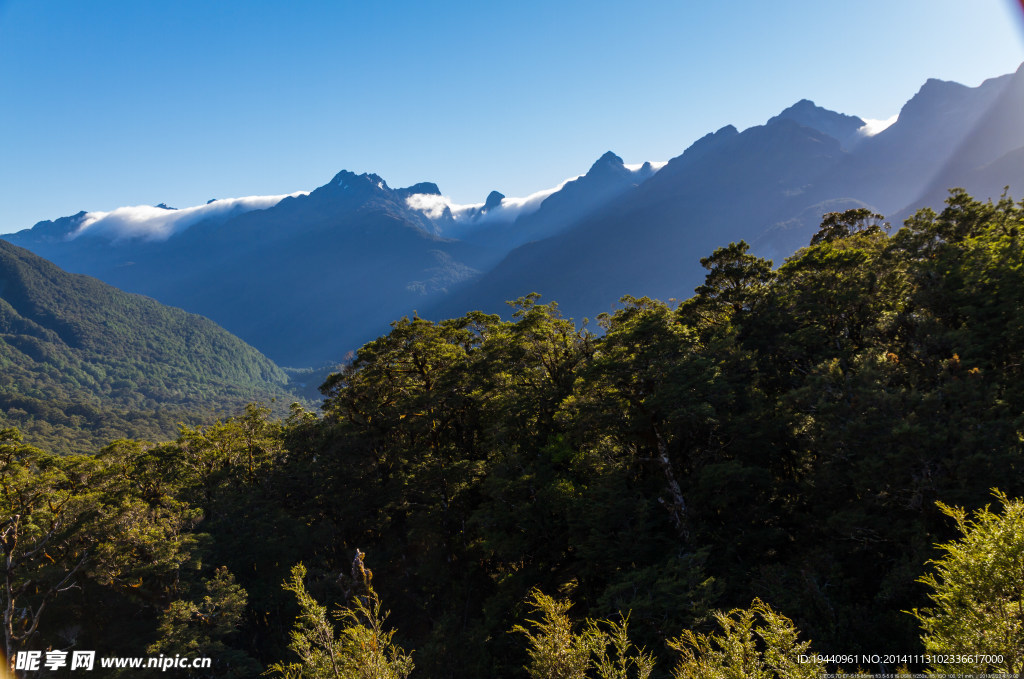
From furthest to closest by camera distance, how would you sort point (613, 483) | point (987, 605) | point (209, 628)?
point (209, 628) → point (613, 483) → point (987, 605)

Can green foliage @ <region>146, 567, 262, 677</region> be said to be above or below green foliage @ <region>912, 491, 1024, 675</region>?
below

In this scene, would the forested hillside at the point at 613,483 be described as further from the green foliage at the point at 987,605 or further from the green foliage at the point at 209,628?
the green foliage at the point at 987,605

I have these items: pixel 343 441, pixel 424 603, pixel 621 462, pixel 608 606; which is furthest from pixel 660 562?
pixel 343 441

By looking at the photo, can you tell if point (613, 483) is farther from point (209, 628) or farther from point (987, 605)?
point (209, 628)

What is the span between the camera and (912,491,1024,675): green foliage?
946cm

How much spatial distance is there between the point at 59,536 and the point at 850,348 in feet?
158

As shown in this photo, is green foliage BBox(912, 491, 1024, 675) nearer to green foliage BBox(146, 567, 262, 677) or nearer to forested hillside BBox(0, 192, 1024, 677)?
forested hillside BBox(0, 192, 1024, 677)

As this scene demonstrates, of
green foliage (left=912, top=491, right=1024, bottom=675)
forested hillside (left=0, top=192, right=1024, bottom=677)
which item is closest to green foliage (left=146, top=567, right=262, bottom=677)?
forested hillside (left=0, top=192, right=1024, bottom=677)

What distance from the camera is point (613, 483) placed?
2294 centimetres

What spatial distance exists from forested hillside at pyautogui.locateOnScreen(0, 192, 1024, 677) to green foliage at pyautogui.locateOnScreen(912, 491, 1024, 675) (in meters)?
0.34

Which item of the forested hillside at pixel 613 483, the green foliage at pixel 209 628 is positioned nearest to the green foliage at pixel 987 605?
the forested hillside at pixel 613 483

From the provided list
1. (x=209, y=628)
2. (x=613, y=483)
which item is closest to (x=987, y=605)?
(x=613, y=483)

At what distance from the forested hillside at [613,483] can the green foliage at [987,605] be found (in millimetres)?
337

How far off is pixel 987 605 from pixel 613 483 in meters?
14.0
